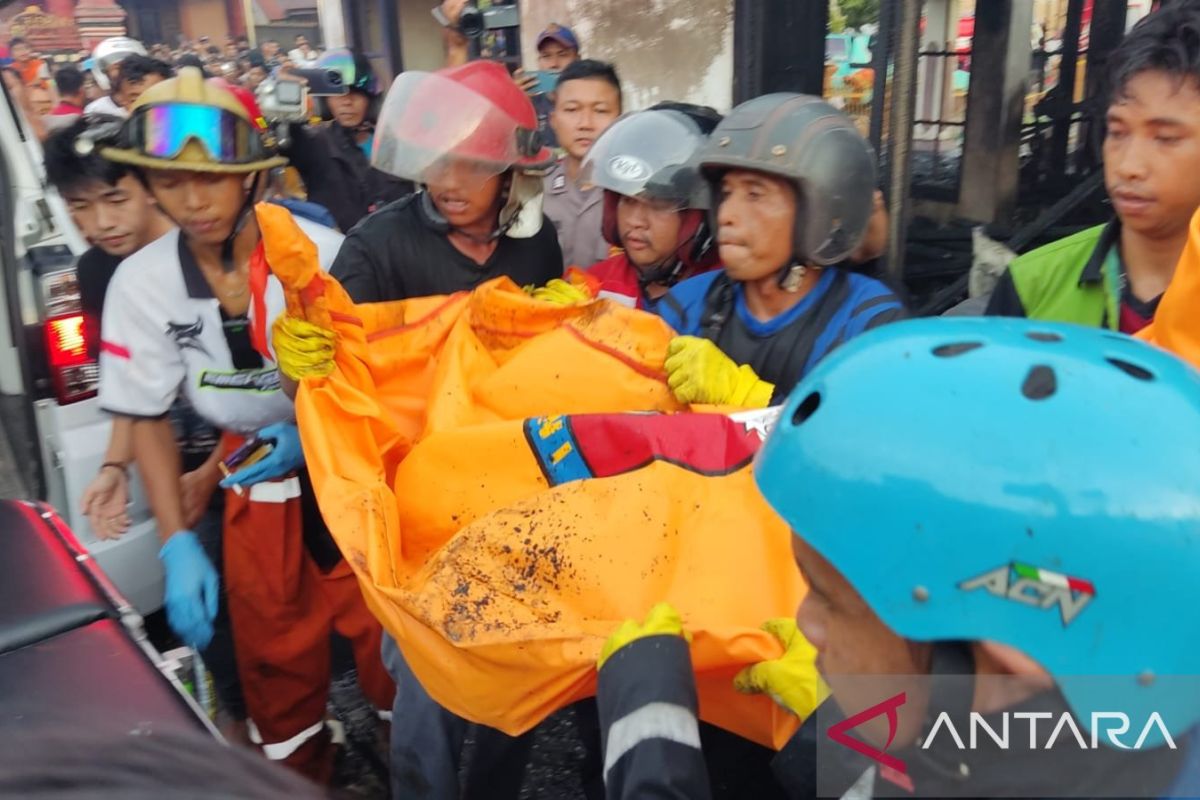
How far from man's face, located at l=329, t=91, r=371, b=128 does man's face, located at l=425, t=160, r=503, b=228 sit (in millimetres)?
2845

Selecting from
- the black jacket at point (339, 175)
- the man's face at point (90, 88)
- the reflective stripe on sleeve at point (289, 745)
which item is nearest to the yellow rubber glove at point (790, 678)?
the reflective stripe on sleeve at point (289, 745)

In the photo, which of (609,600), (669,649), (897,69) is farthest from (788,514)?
(897,69)

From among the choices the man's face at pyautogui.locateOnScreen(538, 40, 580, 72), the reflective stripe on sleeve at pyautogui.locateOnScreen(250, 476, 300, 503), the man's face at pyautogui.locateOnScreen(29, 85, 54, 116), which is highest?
the man's face at pyautogui.locateOnScreen(538, 40, 580, 72)

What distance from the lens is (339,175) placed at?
4.57 meters

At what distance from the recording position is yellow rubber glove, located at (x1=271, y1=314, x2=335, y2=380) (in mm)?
2312

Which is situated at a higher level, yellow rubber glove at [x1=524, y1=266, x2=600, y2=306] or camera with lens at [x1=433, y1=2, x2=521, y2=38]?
camera with lens at [x1=433, y1=2, x2=521, y2=38]

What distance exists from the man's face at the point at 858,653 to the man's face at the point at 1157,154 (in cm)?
131

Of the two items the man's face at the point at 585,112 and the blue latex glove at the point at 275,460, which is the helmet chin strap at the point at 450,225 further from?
the man's face at the point at 585,112

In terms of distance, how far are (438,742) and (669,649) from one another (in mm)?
884

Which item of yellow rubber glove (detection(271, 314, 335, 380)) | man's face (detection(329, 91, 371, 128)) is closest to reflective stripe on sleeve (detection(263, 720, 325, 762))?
yellow rubber glove (detection(271, 314, 335, 380))

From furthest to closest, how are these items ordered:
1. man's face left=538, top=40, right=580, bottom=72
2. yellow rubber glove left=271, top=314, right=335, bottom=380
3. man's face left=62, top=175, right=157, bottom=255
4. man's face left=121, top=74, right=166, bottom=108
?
1. man's face left=121, top=74, right=166, bottom=108
2. man's face left=538, top=40, right=580, bottom=72
3. man's face left=62, top=175, right=157, bottom=255
4. yellow rubber glove left=271, top=314, right=335, bottom=380

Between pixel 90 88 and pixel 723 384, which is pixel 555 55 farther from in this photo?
pixel 90 88

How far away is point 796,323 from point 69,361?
7.36ft

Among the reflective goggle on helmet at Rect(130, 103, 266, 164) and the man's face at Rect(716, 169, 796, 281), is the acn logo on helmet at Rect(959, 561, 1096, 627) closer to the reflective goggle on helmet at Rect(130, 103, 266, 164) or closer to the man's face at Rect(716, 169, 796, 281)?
the man's face at Rect(716, 169, 796, 281)
